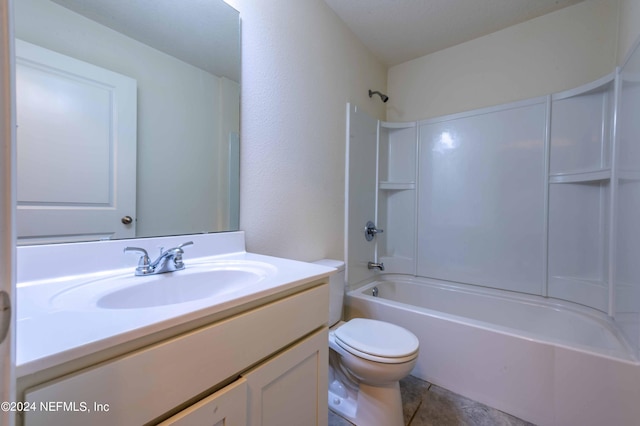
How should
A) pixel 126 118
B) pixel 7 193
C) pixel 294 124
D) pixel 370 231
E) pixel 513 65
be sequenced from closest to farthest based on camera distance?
pixel 7 193 < pixel 126 118 < pixel 294 124 < pixel 513 65 < pixel 370 231

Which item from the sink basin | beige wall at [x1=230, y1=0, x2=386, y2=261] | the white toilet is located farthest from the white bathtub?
the sink basin

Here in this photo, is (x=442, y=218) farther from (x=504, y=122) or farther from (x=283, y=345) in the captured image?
(x=283, y=345)

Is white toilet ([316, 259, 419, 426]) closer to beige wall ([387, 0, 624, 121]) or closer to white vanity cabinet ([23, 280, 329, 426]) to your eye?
white vanity cabinet ([23, 280, 329, 426])

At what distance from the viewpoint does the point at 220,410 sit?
55cm

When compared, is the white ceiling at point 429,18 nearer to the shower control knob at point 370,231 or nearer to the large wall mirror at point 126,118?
the large wall mirror at point 126,118

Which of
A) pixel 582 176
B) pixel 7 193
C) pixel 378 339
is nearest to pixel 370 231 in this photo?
pixel 378 339

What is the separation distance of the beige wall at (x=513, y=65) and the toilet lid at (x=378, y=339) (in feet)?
5.89

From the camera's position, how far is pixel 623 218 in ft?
4.26

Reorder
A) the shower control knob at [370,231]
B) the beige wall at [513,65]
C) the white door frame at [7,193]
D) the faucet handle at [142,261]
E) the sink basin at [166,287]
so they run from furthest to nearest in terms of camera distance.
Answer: the shower control knob at [370,231] → the beige wall at [513,65] → the faucet handle at [142,261] → the sink basin at [166,287] → the white door frame at [7,193]

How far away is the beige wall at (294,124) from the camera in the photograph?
124 centimetres

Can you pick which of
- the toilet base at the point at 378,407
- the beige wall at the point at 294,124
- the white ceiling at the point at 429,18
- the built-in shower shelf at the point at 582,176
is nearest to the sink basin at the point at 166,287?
the beige wall at the point at 294,124

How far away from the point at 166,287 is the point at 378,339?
0.94 metres

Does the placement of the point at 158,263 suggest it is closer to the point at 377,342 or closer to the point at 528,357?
the point at 377,342

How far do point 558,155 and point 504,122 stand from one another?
0.40 m
